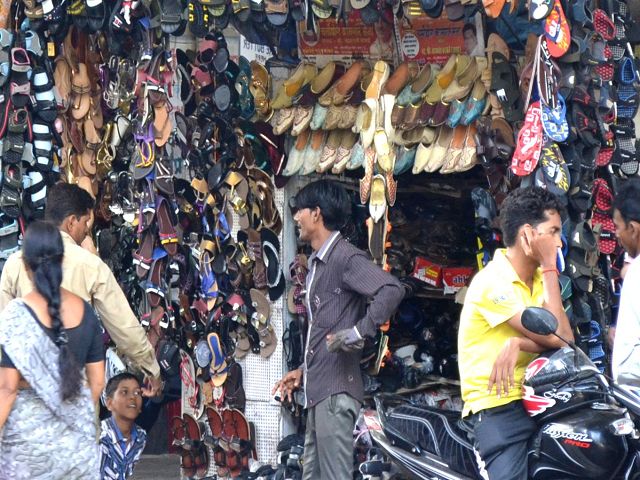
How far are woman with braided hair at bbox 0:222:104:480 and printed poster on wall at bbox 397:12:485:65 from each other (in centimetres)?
267

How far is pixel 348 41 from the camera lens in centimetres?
676

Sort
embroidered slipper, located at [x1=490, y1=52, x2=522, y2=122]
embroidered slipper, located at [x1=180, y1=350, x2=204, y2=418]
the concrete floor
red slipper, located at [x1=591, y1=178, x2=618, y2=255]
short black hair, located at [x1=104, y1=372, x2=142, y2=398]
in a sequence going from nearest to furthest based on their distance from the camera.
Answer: embroidered slipper, located at [x1=490, y1=52, x2=522, y2=122], red slipper, located at [x1=591, y1=178, x2=618, y2=255], short black hair, located at [x1=104, y1=372, x2=142, y2=398], embroidered slipper, located at [x1=180, y1=350, x2=204, y2=418], the concrete floor

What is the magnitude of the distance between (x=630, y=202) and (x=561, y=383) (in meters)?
0.80

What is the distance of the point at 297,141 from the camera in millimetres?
6891

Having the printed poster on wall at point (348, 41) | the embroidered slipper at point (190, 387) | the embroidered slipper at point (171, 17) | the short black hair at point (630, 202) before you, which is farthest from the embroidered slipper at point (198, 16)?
the short black hair at point (630, 202)

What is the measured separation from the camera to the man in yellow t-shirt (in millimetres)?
4238

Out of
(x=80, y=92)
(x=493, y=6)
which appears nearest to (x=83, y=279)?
(x=493, y=6)

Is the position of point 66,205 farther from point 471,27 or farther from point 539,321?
point 539,321

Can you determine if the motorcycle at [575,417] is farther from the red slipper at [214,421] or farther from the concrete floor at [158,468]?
the concrete floor at [158,468]

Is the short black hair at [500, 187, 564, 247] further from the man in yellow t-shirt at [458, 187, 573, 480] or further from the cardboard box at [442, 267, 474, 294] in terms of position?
the cardboard box at [442, 267, 474, 294]

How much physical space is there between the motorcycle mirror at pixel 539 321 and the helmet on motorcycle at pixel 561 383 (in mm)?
205

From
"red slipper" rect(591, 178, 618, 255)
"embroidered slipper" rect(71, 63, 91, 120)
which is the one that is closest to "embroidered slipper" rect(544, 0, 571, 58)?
"red slipper" rect(591, 178, 618, 255)

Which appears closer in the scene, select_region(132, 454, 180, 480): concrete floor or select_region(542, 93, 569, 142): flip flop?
select_region(542, 93, 569, 142): flip flop

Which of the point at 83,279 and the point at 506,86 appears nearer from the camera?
the point at 83,279
